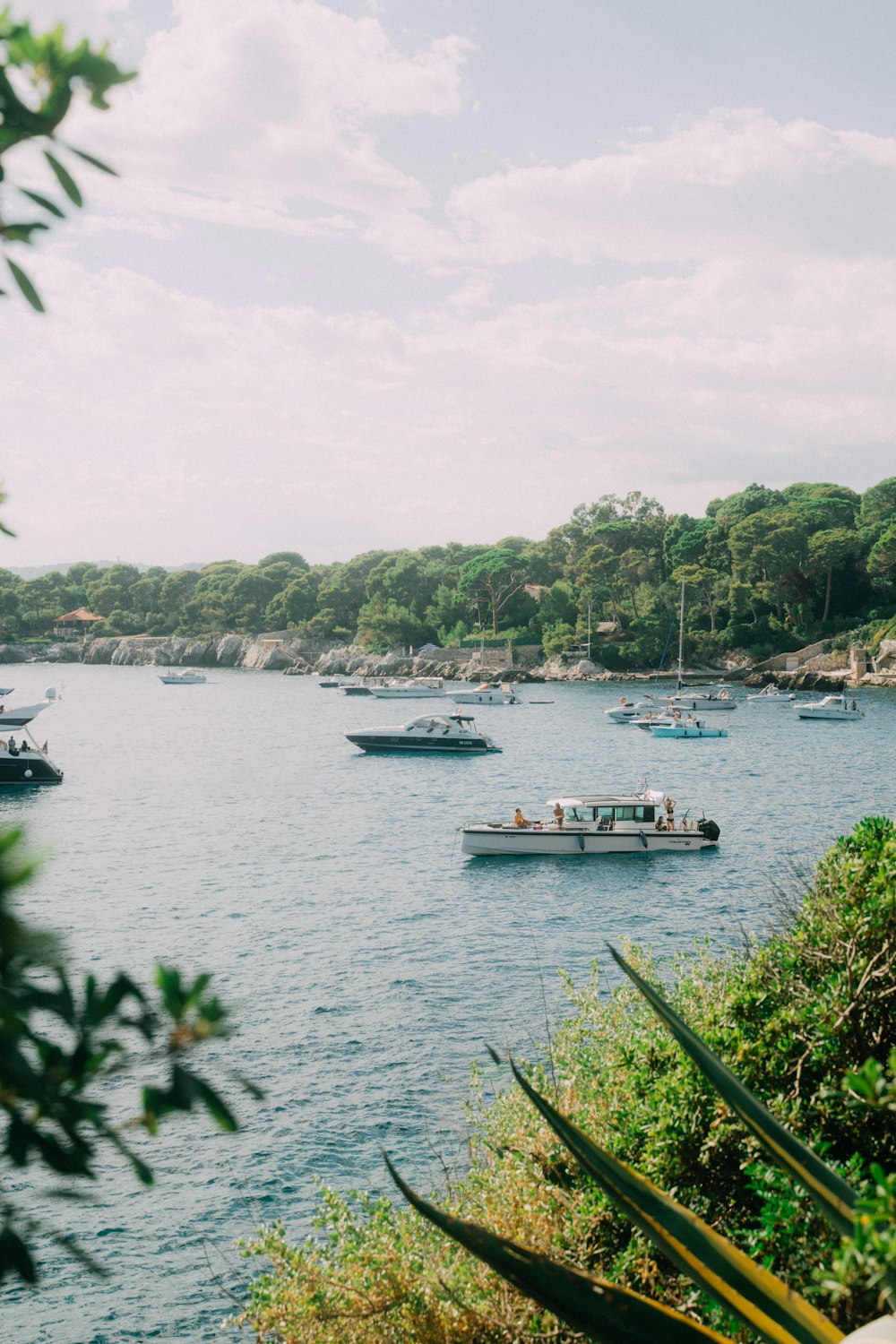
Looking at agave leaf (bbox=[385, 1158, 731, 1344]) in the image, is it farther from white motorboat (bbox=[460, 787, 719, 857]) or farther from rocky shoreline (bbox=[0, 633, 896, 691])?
rocky shoreline (bbox=[0, 633, 896, 691])

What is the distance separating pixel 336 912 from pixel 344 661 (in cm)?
10977

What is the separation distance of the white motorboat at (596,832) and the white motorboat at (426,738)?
24.6 metres

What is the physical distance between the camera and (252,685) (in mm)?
123812

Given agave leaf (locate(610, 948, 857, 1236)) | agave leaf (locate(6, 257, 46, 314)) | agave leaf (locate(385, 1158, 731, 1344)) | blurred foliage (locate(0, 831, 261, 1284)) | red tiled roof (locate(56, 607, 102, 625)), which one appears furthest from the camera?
red tiled roof (locate(56, 607, 102, 625))

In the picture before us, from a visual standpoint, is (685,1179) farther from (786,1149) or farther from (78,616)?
(78,616)

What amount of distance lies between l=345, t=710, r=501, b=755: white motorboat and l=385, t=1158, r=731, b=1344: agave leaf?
2240 inches

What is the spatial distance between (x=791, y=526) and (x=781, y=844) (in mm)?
77992

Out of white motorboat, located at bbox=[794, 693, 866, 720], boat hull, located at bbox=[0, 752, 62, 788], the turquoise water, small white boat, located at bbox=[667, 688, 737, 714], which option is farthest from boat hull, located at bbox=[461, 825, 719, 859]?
small white boat, located at bbox=[667, 688, 737, 714]

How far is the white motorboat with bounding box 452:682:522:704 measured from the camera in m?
97.4

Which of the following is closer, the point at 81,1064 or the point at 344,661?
the point at 81,1064

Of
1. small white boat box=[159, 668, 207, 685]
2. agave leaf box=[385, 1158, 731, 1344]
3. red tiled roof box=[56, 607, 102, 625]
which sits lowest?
agave leaf box=[385, 1158, 731, 1344]

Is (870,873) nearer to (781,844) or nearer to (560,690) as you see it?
(781,844)

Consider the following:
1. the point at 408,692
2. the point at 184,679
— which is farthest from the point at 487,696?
the point at 184,679

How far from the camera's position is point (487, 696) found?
98.8 metres
